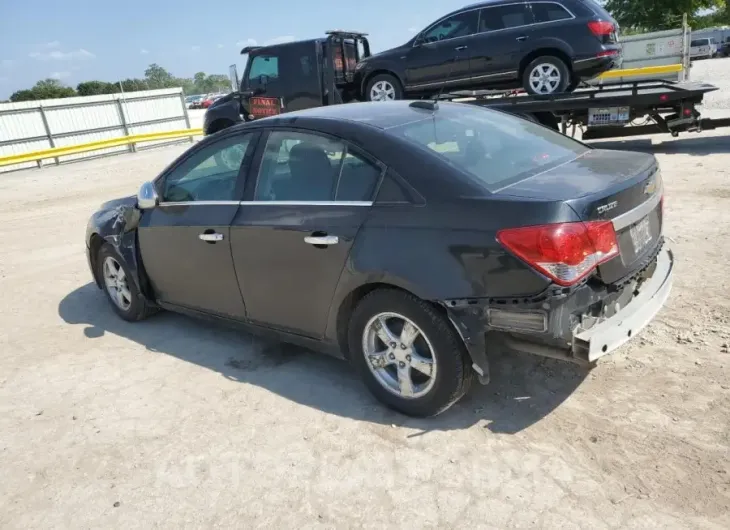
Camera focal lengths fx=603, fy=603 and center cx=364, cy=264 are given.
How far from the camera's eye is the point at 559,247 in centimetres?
266

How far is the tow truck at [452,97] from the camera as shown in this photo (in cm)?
963

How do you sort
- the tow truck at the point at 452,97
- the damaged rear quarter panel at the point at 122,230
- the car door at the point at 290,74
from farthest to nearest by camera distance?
the car door at the point at 290,74 → the tow truck at the point at 452,97 → the damaged rear quarter panel at the point at 122,230

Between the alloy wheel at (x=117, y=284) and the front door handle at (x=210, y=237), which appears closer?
the front door handle at (x=210, y=237)

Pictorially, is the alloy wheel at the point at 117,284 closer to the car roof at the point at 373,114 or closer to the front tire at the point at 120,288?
the front tire at the point at 120,288

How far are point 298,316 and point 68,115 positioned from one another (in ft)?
70.4

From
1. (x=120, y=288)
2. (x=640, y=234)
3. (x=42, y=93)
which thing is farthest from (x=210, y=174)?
(x=42, y=93)

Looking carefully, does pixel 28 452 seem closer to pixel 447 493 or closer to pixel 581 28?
pixel 447 493

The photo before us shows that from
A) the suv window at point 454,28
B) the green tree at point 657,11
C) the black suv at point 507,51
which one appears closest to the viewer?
the black suv at point 507,51

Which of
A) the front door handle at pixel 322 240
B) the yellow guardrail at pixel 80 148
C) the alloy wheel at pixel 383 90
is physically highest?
the alloy wheel at pixel 383 90

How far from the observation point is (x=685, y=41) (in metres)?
15.6

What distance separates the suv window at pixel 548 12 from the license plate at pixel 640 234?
7495 millimetres

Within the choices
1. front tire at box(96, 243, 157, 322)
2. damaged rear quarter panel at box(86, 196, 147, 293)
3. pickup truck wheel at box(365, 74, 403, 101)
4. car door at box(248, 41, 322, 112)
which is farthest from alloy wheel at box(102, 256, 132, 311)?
car door at box(248, 41, 322, 112)

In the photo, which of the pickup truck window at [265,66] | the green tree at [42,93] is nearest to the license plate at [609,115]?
the pickup truck window at [265,66]

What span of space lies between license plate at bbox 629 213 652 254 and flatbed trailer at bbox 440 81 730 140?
654 centimetres
